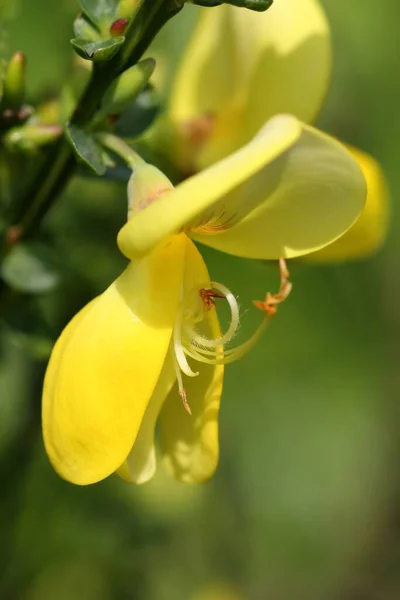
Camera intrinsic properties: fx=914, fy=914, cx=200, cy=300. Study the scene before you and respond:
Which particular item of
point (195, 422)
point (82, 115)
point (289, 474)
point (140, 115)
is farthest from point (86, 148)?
point (289, 474)

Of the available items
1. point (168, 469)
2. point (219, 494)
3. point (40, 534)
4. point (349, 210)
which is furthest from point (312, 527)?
point (349, 210)

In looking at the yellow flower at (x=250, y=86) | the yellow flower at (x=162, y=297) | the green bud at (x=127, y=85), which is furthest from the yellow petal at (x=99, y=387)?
the yellow flower at (x=250, y=86)

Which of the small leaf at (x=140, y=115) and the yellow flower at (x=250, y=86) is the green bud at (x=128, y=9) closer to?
the small leaf at (x=140, y=115)

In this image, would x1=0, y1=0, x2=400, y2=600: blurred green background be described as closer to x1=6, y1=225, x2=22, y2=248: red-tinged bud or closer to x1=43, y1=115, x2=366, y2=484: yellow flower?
x1=6, y1=225, x2=22, y2=248: red-tinged bud

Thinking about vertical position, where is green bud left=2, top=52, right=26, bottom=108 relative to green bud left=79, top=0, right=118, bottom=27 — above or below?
below

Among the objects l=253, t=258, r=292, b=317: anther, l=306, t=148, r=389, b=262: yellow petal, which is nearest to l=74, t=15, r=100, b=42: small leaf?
l=253, t=258, r=292, b=317: anther

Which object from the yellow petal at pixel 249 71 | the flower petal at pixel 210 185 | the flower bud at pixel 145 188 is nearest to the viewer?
the flower petal at pixel 210 185
